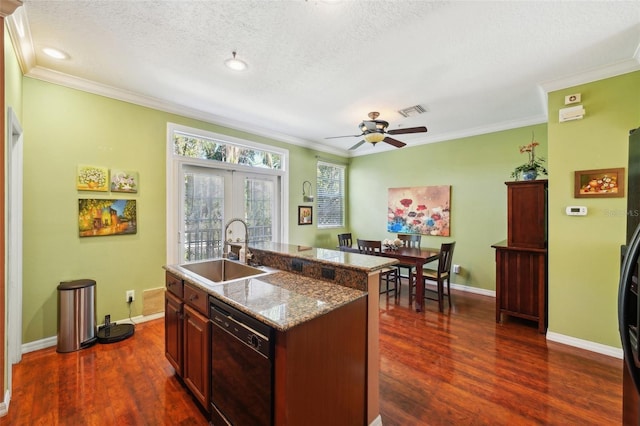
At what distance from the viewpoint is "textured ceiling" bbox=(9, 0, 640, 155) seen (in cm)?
196

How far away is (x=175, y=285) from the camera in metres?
2.17

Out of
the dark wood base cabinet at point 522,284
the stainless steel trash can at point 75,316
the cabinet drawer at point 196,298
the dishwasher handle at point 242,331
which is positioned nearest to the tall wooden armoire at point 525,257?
the dark wood base cabinet at point 522,284

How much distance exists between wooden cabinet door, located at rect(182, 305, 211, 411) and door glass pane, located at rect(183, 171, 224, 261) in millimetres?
2088

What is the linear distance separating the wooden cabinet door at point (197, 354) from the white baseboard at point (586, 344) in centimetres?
350

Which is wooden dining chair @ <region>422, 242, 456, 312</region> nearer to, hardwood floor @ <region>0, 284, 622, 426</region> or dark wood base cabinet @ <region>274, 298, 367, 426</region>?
hardwood floor @ <region>0, 284, 622, 426</region>

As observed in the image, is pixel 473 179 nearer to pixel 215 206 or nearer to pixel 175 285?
pixel 215 206

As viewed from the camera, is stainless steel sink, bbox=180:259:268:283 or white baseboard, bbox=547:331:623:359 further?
white baseboard, bbox=547:331:623:359

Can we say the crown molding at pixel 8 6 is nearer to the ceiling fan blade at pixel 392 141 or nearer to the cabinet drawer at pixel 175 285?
the cabinet drawer at pixel 175 285

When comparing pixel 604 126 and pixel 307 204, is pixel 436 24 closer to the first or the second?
pixel 604 126

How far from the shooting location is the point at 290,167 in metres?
→ 5.30

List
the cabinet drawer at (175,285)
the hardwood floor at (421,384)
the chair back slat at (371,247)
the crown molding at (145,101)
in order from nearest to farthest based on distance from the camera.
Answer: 1. the hardwood floor at (421,384)
2. the cabinet drawer at (175,285)
3. the crown molding at (145,101)
4. the chair back slat at (371,247)

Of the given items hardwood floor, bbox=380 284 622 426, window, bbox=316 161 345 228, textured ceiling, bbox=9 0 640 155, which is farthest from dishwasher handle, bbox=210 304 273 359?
window, bbox=316 161 345 228

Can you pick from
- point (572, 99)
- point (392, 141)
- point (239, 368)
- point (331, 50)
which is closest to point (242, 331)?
point (239, 368)

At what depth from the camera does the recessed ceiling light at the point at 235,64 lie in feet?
8.44
